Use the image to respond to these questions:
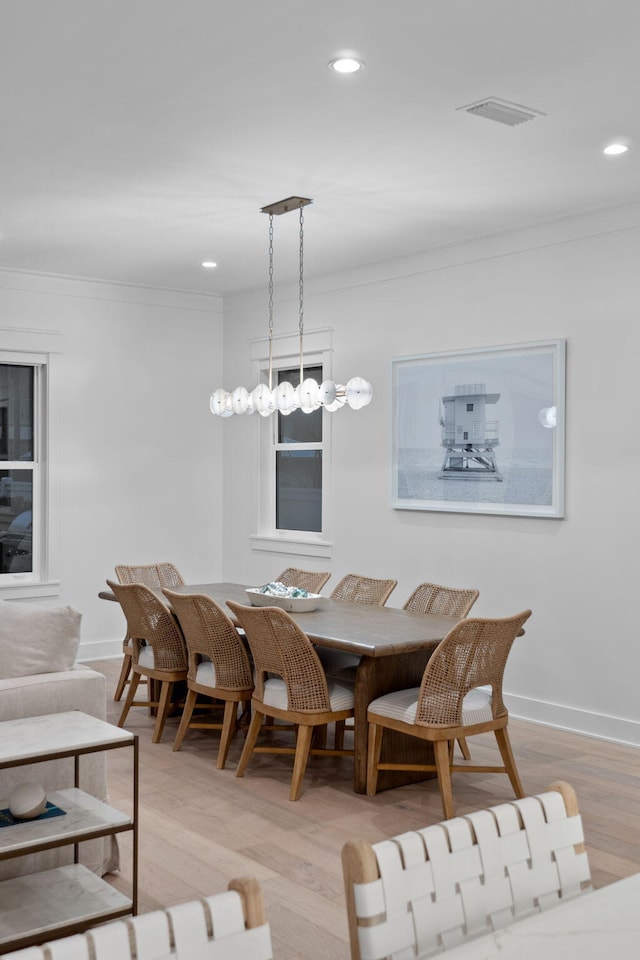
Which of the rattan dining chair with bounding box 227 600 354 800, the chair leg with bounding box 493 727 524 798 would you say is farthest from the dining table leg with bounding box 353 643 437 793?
the chair leg with bounding box 493 727 524 798

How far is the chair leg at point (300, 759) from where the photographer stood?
4.09m

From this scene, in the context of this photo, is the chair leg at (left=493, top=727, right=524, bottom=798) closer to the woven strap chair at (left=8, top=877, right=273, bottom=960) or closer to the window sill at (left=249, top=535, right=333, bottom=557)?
the window sill at (left=249, top=535, right=333, bottom=557)

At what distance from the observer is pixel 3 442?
6.82 metres

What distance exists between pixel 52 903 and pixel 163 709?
2280 mm

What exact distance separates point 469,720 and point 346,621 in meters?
0.88

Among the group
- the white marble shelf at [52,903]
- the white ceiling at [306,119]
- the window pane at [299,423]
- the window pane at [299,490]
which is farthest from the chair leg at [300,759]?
the window pane at [299,423]

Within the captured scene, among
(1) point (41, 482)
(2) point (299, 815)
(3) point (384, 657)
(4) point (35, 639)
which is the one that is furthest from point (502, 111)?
(1) point (41, 482)

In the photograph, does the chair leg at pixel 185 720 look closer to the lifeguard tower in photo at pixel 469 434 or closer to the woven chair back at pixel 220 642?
the woven chair back at pixel 220 642

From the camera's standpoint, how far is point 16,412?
6.87 m

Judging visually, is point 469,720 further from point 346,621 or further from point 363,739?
point 346,621

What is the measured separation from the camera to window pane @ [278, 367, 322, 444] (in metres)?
7.14

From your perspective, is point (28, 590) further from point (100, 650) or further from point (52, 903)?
point (52, 903)

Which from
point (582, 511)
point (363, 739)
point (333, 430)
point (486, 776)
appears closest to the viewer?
point (363, 739)

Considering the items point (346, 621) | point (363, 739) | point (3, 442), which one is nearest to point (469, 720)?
point (363, 739)
